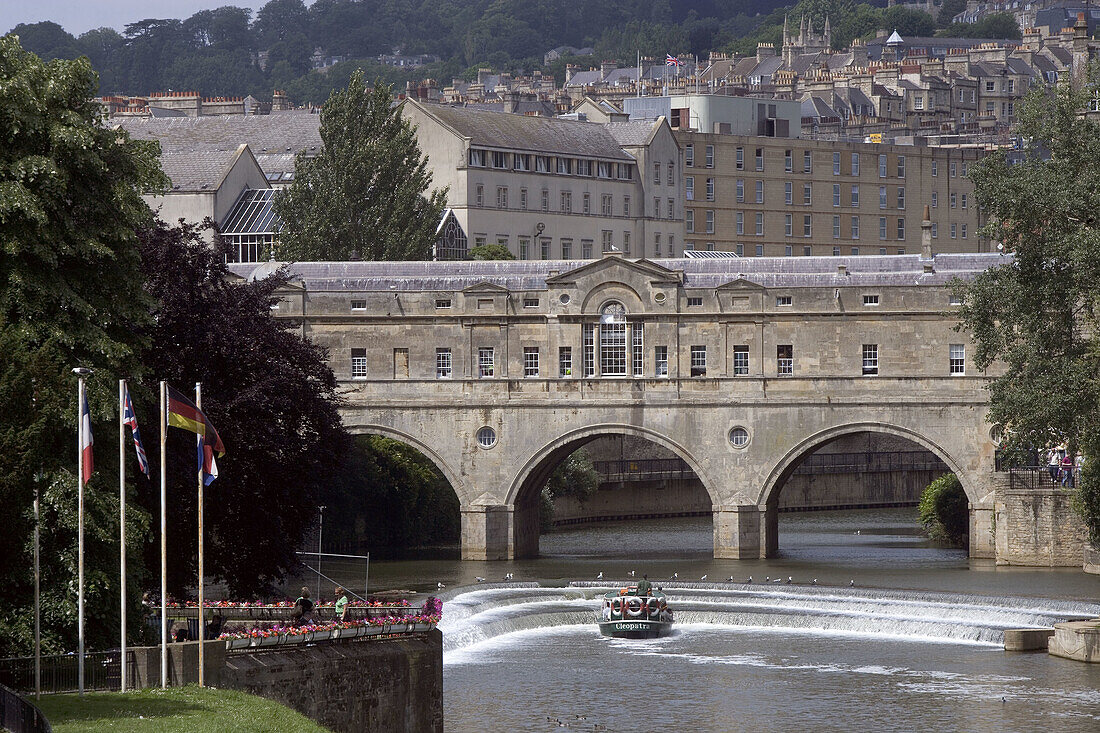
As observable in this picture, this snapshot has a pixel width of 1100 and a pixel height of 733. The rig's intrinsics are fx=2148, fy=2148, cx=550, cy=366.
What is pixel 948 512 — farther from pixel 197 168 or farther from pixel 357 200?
pixel 197 168

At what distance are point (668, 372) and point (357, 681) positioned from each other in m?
37.1

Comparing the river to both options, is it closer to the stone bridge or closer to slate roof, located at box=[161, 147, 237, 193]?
the stone bridge

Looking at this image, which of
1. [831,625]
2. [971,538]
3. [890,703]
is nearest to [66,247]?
[890,703]

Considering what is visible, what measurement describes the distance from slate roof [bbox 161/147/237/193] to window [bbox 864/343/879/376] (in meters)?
39.7

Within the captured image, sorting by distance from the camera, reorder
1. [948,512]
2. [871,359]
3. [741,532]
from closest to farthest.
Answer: [871,359] < [741,532] < [948,512]

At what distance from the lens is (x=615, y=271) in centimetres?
7538

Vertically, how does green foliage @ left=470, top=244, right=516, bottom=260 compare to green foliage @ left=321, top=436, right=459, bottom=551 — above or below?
above

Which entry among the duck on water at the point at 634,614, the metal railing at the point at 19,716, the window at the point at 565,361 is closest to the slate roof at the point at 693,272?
the window at the point at 565,361

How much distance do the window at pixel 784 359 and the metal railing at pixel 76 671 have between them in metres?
42.9

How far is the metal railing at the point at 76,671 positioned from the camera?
3372cm

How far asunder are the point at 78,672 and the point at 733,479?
42604 millimetres

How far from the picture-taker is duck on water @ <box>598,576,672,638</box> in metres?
56.8

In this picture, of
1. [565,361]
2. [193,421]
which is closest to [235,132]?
[565,361]

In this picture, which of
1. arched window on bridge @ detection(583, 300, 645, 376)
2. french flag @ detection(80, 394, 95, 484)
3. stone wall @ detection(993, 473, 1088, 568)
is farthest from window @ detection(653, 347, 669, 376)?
french flag @ detection(80, 394, 95, 484)
